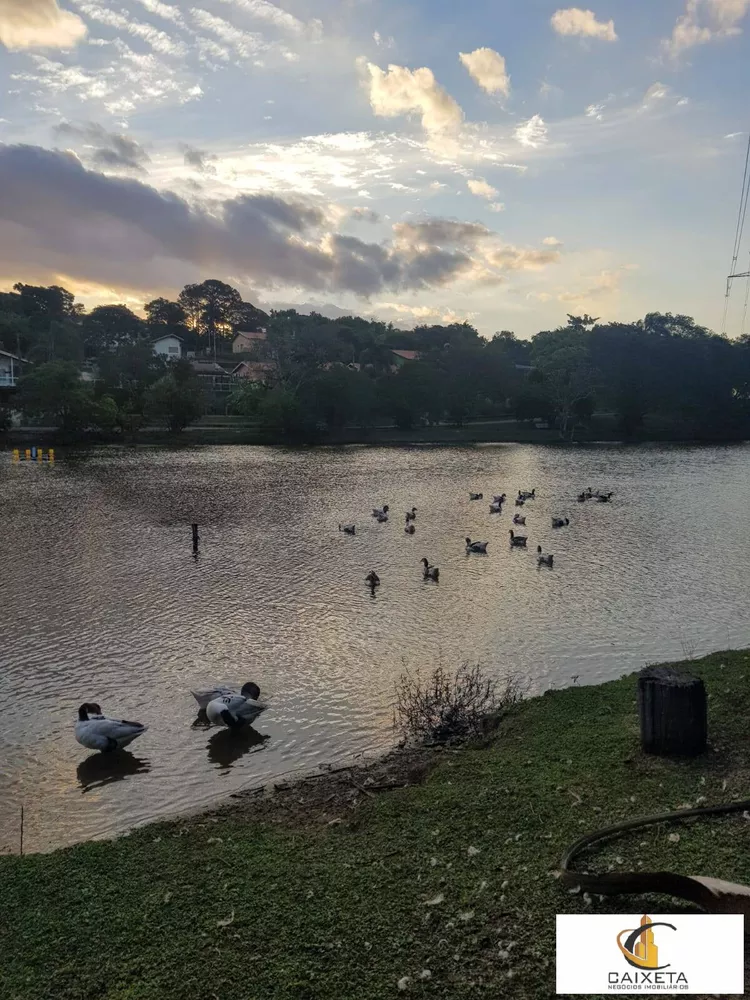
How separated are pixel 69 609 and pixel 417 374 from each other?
8714 cm

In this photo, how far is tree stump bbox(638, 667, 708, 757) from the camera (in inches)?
383

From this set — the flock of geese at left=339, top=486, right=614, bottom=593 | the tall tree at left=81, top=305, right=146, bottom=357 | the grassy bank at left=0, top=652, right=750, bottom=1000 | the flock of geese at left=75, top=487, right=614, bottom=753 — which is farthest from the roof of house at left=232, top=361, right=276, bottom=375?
the grassy bank at left=0, top=652, right=750, bottom=1000

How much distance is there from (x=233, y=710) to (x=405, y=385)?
9317cm

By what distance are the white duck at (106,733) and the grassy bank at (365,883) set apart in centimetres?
386

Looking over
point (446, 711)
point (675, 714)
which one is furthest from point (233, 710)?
point (675, 714)

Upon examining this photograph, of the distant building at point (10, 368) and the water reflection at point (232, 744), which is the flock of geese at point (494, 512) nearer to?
the water reflection at point (232, 744)

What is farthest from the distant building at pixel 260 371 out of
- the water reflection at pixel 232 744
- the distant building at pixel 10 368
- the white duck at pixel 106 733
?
the white duck at pixel 106 733

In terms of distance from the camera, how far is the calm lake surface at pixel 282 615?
44.7 feet

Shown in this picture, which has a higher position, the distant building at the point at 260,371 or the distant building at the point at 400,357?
the distant building at the point at 400,357

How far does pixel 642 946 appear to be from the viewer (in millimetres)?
6125

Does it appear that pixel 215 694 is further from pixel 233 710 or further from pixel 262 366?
pixel 262 366

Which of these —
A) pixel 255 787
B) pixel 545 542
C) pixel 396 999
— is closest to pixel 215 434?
pixel 545 542

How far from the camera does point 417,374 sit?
106125 millimetres

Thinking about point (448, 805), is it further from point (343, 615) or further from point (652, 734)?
point (343, 615)
